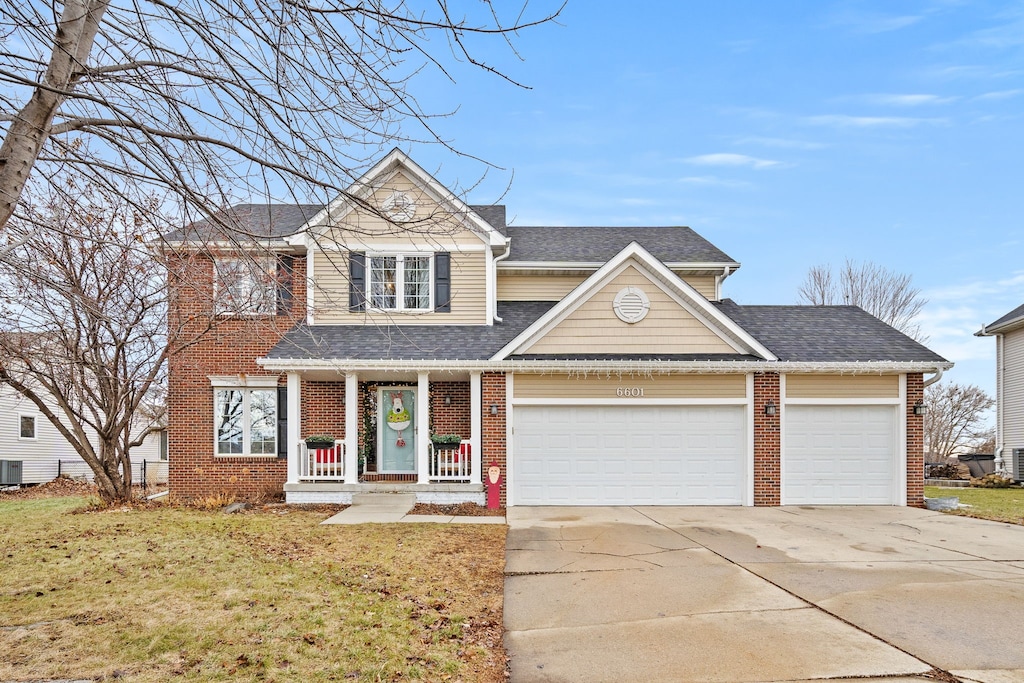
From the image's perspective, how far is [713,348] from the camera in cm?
1370

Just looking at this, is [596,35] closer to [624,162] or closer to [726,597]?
[726,597]

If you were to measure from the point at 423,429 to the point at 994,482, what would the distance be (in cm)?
1890

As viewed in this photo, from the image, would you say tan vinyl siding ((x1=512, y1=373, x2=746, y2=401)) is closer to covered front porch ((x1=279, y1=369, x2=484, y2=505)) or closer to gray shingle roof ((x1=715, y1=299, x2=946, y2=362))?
covered front porch ((x1=279, y1=369, x2=484, y2=505))

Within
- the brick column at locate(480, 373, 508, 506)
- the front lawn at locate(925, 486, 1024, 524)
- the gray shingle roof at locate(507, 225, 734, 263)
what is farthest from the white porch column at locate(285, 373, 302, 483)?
the front lawn at locate(925, 486, 1024, 524)

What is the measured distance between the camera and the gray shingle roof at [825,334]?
541 inches

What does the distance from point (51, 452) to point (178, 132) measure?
2695 cm

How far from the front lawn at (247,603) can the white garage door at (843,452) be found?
23.9ft

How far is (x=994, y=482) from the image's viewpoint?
69.2ft

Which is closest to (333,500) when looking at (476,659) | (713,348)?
(713,348)

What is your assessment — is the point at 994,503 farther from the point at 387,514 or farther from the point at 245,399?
the point at 245,399

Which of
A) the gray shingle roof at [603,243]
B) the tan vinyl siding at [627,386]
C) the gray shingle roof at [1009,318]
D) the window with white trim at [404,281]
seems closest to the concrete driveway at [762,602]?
the tan vinyl siding at [627,386]

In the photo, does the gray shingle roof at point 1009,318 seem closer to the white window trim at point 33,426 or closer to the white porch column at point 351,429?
the white porch column at point 351,429

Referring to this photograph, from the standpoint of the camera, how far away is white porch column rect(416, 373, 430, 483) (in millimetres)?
13523

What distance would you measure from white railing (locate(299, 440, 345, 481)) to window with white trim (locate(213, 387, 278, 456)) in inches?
51.4
